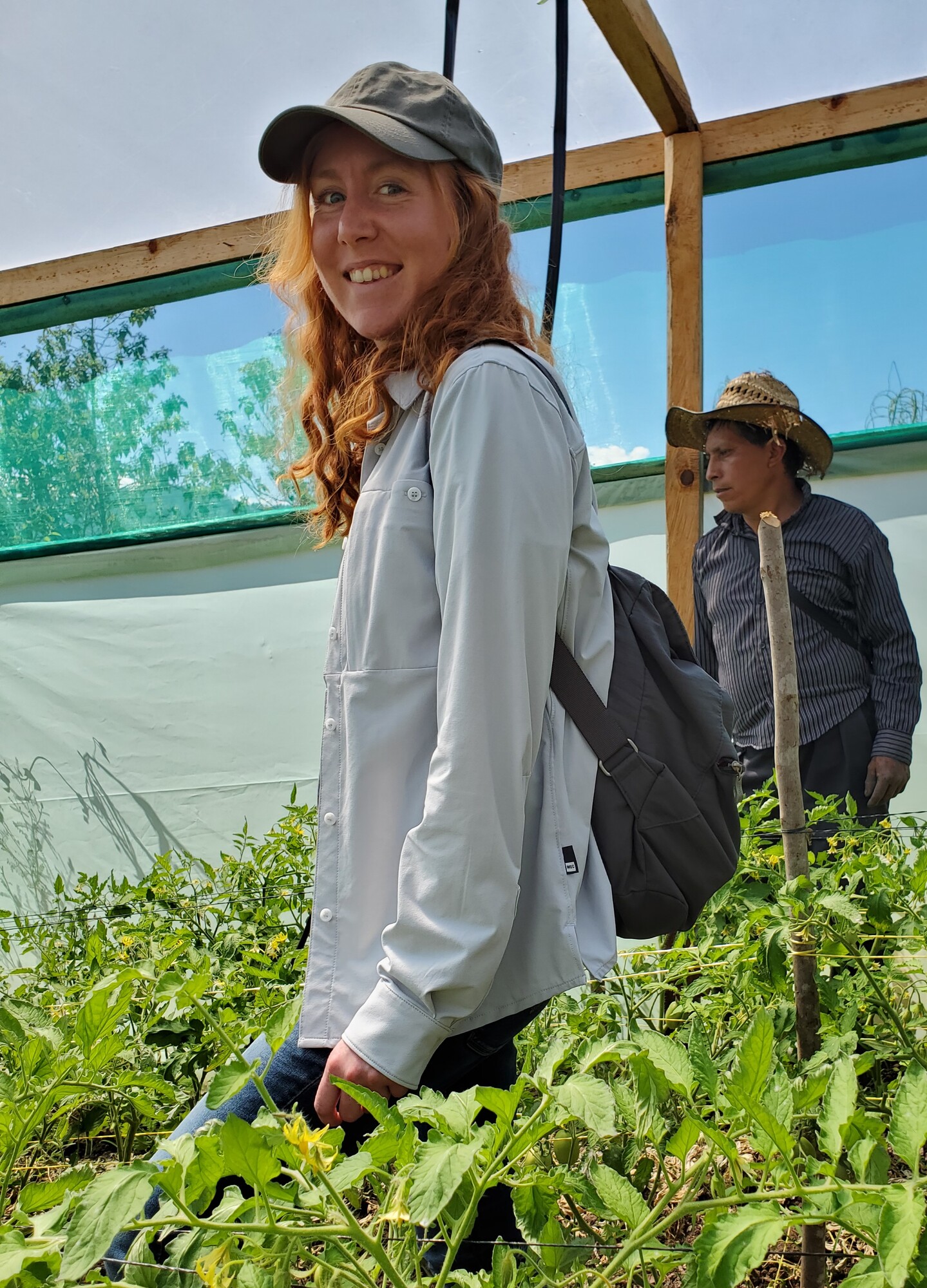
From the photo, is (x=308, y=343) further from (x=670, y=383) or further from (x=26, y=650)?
(x=26, y=650)

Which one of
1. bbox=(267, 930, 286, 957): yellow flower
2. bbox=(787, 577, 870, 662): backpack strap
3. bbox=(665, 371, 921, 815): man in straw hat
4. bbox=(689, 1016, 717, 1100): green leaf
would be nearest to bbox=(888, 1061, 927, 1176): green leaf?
bbox=(689, 1016, 717, 1100): green leaf

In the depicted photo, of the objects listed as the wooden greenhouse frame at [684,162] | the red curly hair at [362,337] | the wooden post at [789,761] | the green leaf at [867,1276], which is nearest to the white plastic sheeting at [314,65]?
the wooden greenhouse frame at [684,162]

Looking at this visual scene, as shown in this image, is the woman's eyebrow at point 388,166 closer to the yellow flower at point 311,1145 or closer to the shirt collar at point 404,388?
the shirt collar at point 404,388

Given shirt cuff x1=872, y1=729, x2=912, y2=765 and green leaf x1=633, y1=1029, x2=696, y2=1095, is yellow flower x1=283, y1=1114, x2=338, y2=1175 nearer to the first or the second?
green leaf x1=633, y1=1029, x2=696, y2=1095

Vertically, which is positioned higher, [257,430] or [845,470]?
[257,430]

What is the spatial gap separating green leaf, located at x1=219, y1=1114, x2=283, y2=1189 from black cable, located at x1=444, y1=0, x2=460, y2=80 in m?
1.46

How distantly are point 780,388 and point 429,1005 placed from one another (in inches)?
93.9

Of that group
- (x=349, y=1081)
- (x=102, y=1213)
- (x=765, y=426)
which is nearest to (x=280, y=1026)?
(x=349, y=1081)

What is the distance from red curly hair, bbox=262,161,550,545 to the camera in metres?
1.18

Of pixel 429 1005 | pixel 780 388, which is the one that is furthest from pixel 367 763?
pixel 780 388

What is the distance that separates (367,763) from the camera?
3.53 feet

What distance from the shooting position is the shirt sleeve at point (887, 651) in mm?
2734

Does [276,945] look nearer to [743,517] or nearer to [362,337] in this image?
[362,337]

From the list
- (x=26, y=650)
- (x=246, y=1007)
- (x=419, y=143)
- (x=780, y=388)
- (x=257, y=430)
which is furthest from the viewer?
(x=26, y=650)
